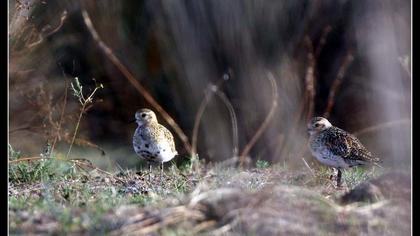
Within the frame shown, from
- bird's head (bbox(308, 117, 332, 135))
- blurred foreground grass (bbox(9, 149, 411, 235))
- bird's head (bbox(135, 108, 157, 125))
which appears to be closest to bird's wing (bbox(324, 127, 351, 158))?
bird's head (bbox(308, 117, 332, 135))

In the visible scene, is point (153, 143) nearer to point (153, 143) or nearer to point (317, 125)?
point (153, 143)

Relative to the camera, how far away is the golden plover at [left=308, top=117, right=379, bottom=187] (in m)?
8.84

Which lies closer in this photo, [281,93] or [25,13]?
[25,13]

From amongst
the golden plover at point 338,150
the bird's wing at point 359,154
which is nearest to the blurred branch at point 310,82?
the golden plover at point 338,150

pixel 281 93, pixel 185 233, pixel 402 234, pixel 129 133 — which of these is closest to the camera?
pixel 185 233

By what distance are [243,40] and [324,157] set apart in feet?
12.4

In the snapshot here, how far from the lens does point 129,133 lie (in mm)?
13648

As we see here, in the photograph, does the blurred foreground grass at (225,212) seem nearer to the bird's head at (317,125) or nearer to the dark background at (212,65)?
the bird's head at (317,125)

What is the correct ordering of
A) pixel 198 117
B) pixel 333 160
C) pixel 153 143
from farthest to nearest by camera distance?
1. pixel 153 143
2. pixel 333 160
3. pixel 198 117

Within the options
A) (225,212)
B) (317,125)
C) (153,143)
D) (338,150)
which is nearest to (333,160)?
(338,150)

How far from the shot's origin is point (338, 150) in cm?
888

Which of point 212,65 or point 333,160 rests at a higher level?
point 212,65
